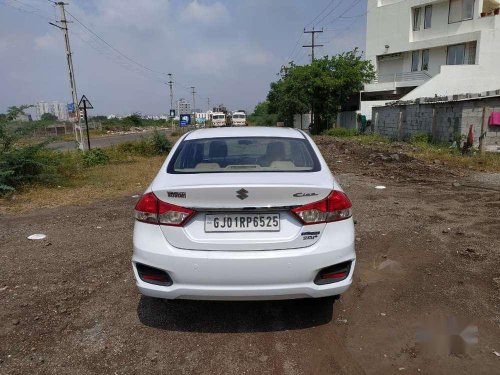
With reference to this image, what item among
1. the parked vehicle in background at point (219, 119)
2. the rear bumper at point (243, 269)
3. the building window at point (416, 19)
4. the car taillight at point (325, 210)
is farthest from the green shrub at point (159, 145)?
the parked vehicle in background at point (219, 119)

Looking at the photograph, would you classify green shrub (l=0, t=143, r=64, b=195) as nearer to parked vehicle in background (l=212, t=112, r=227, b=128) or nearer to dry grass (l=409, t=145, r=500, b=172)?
dry grass (l=409, t=145, r=500, b=172)

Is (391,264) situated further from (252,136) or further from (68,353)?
(68,353)

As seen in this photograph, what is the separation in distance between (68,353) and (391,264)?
3.26m

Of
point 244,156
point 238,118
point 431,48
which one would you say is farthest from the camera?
point 238,118

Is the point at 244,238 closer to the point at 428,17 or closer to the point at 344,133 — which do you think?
the point at 344,133

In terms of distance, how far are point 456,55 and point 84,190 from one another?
31787 mm

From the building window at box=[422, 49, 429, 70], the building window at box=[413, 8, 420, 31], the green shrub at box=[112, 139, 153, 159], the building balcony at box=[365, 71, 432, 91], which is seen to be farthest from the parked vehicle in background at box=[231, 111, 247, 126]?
the green shrub at box=[112, 139, 153, 159]

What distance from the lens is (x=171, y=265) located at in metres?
2.72

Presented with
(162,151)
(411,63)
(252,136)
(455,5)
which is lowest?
(162,151)

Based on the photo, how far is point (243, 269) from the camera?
104 inches

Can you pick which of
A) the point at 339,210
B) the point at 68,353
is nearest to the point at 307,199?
the point at 339,210

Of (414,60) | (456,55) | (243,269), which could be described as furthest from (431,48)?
(243,269)

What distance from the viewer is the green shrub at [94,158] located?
14680 millimetres

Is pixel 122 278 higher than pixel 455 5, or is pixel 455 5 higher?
pixel 455 5
